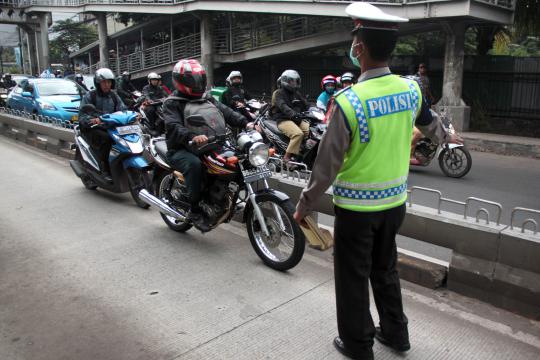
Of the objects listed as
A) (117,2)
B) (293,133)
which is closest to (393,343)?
(293,133)

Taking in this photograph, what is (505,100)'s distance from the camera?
14484mm

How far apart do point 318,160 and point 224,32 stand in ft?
67.6

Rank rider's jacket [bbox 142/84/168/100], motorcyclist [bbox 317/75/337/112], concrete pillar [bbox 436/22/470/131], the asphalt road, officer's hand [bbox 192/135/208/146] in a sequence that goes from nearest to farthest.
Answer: the asphalt road → officer's hand [bbox 192/135/208/146] → motorcyclist [bbox 317/75/337/112] → rider's jacket [bbox 142/84/168/100] → concrete pillar [bbox 436/22/470/131]

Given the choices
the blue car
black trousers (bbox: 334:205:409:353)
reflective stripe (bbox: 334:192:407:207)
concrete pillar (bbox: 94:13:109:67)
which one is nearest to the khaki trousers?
black trousers (bbox: 334:205:409:353)

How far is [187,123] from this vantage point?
489 centimetres

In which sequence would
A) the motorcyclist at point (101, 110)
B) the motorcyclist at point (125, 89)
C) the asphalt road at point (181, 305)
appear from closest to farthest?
the asphalt road at point (181, 305) < the motorcyclist at point (101, 110) < the motorcyclist at point (125, 89)

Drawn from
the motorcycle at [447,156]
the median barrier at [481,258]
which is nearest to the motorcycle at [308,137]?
the motorcycle at [447,156]

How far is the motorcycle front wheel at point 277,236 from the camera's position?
168 inches

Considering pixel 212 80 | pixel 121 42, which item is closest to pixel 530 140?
pixel 212 80

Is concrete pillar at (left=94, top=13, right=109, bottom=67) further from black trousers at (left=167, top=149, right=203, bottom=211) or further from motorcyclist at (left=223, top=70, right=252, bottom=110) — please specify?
black trousers at (left=167, top=149, right=203, bottom=211)

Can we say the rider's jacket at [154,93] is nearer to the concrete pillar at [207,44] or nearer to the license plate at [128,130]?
the license plate at [128,130]

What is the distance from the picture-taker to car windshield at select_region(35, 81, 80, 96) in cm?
1419

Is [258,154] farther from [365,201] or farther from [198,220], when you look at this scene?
[365,201]

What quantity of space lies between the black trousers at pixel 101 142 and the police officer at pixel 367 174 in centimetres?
474
